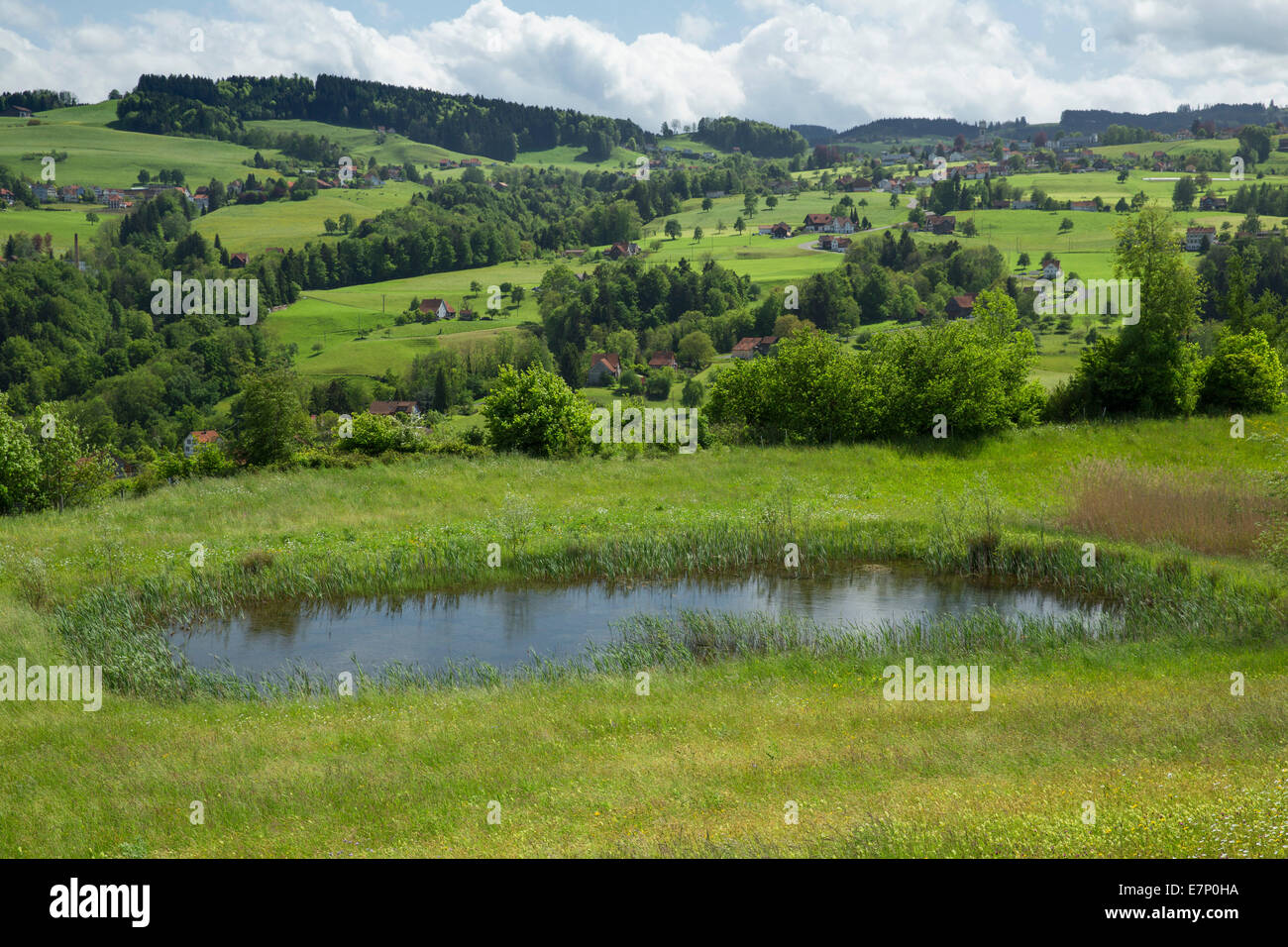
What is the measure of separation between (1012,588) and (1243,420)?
929 inches

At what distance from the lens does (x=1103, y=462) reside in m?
37.6

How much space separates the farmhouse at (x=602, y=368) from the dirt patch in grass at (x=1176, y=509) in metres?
90.1

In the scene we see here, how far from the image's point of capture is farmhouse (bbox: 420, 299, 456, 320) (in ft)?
509

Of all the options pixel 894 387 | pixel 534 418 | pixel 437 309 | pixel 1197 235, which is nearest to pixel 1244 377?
pixel 894 387

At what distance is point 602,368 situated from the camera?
405 ft

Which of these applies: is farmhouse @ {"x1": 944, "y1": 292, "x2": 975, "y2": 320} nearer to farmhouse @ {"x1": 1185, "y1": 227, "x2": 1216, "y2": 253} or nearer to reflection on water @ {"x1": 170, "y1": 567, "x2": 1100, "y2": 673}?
farmhouse @ {"x1": 1185, "y1": 227, "x2": 1216, "y2": 253}

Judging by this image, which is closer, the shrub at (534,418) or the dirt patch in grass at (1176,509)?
the dirt patch in grass at (1176,509)

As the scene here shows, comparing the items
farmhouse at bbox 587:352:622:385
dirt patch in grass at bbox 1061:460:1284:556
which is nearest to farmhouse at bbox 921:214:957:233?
farmhouse at bbox 587:352:622:385

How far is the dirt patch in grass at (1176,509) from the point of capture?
97.6 ft

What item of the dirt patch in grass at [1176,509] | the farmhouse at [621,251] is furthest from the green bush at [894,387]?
the farmhouse at [621,251]

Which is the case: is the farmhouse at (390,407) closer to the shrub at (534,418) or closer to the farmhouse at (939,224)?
the shrub at (534,418)

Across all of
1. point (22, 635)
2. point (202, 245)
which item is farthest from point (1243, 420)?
point (202, 245)

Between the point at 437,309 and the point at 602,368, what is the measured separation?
4592cm
